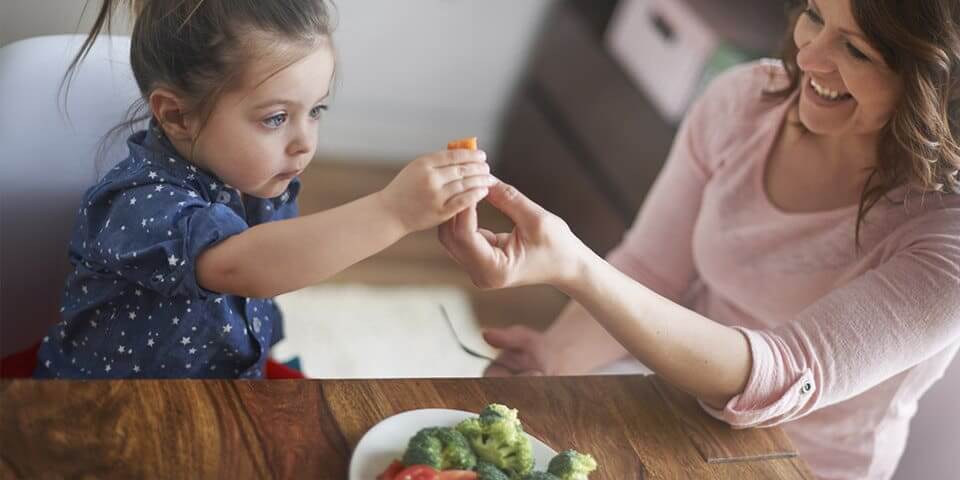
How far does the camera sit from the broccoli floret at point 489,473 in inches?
31.8

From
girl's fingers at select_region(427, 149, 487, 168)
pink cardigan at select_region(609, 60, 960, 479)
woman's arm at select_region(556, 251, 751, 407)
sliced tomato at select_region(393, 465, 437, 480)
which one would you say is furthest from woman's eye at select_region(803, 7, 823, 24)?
sliced tomato at select_region(393, 465, 437, 480)

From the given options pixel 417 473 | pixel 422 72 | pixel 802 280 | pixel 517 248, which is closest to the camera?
pixel 417 473

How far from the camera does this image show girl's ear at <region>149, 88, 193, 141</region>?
39.8 inches

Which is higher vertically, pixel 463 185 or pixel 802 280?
pixel 463 185

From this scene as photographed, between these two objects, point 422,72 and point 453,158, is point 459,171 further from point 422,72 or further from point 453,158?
point 422,72

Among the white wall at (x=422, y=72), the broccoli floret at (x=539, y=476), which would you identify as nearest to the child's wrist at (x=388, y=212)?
the broccoli floret at (x=539, y=476)

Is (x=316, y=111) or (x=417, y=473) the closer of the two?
(x=417, y=473)

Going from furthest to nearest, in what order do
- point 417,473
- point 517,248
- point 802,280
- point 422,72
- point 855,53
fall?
point 422,72
point 802,280
point 855,53
point 517,248
point 417,473

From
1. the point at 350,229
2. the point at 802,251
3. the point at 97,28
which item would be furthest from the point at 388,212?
the point at 802,251

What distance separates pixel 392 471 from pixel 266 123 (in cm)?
40

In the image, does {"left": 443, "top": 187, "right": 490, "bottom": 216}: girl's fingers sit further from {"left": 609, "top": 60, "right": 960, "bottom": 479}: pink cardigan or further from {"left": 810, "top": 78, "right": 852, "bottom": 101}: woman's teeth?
{"left": 810, "top": 78, "right": 852, "bottom": 101}: woman's teeth

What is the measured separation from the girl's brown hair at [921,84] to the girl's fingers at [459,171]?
46 centimetres

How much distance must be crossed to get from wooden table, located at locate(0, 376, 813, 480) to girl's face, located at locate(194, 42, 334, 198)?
0.25 m

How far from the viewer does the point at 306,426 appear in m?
0.87
